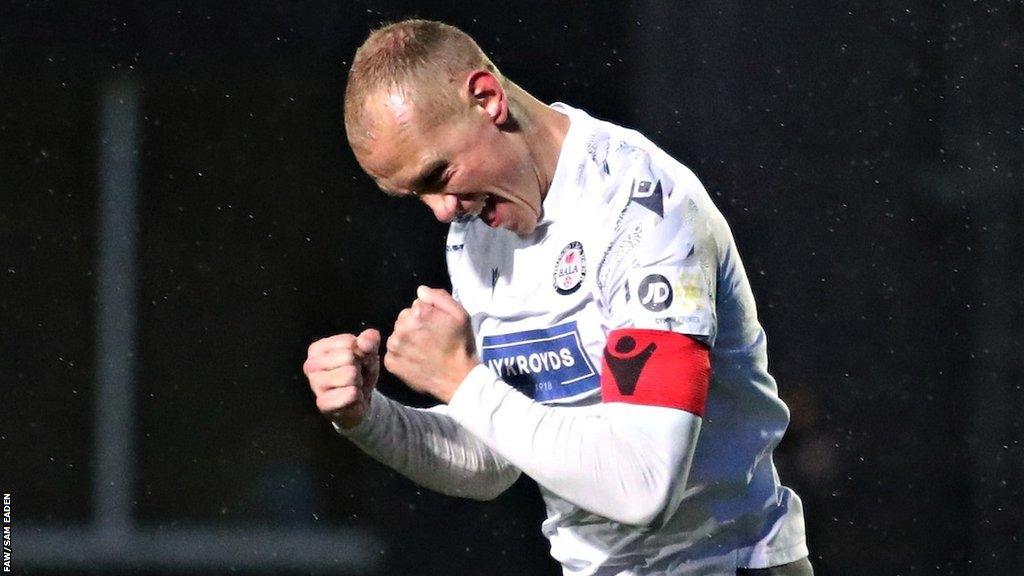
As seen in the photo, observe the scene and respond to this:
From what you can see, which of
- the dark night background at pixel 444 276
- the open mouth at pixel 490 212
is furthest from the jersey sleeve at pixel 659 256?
the dark night background at pixel 444 276

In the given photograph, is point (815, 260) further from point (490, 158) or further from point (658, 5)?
point (490, 158)

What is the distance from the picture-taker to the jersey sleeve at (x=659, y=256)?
1168 mm

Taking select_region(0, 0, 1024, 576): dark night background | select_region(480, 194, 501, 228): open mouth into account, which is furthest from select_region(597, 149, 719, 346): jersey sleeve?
select_region(0, 0, 1024, 576): dark night background

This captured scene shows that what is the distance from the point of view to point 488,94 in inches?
49.8

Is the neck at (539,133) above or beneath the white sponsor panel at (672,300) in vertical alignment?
above

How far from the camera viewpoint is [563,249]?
4.21ft

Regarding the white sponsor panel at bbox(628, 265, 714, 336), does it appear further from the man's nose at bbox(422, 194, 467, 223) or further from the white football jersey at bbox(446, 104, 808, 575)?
the man's nose at bbox(422, 194, 467, 223)

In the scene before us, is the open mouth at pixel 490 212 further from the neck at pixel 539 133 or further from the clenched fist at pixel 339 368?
the clenched fist at pixel 339 368

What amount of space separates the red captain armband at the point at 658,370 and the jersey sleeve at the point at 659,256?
0.03 feet

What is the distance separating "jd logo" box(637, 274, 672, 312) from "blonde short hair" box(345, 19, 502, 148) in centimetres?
24

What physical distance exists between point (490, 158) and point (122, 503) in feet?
7.33

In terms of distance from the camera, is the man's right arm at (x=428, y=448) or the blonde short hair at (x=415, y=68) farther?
the man's right arm at (x=428, y=448)

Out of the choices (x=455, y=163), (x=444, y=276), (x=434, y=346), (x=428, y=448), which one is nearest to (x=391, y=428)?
(x=428, y=448)

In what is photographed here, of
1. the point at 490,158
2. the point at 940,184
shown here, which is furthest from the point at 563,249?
the point at 940,184
